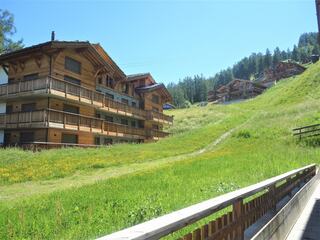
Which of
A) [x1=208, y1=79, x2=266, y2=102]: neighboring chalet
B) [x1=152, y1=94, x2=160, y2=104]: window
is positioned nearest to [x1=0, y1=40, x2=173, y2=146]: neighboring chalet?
[x1=152, y1=94, x2=160, y2=104]: window

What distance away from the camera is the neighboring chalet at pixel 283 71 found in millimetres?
129125

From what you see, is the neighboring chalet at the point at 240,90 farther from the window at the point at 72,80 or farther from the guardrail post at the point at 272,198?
the guardrail post at the point at 272,198

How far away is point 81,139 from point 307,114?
104 ft

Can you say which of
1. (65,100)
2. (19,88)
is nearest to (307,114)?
(65,100)

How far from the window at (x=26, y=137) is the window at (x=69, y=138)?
2.78 meters

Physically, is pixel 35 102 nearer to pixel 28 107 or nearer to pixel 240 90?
pixel 28 107

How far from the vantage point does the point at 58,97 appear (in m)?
33.1

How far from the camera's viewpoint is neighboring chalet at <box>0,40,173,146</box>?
1250 inches

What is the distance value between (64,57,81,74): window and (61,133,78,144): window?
6.76m

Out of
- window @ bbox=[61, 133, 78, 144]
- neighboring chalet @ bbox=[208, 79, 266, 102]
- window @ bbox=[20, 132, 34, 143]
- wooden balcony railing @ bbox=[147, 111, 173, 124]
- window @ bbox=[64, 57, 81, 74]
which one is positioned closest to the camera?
window @ bbox=[20, 132, 34, 143]

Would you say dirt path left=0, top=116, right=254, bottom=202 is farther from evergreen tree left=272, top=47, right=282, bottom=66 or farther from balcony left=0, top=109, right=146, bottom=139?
evergreen tree left=272, top=47, right=282, bottom=66

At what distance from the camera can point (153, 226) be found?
9.37 ft

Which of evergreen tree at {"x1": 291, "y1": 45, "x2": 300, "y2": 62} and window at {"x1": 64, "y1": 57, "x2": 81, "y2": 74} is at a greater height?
evergreen tree at {"x1": 291, "y1": 45, "x2": 300, "y2": 62}

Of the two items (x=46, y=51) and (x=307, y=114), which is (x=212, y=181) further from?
(x=307, y=114)
